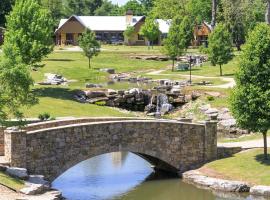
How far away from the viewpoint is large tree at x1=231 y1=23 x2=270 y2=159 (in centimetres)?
4000

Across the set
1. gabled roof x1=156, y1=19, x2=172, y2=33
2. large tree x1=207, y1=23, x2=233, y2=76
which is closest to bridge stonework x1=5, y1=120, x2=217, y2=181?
large tree x1=207, y1=23, x2=233, y2=76

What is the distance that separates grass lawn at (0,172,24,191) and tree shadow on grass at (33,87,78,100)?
28513 mm

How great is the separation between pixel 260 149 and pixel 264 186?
5.83 meters

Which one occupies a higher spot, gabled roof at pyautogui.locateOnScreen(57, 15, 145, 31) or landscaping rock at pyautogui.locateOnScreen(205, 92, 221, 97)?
gabled roof at pyautogui.locateOnScreen(57, 15, 145, 31)

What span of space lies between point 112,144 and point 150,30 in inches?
3184

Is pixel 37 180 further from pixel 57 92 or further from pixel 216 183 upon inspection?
pixel 57 92

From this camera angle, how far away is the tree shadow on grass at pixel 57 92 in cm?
6157

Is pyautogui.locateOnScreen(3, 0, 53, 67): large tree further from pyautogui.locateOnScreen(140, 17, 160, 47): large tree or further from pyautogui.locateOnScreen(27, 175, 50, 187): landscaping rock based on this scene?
pyautogui.locateOnScreen(140, 17, 160, 47): large tree

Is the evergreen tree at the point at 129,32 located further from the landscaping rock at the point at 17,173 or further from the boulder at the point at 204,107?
the landscaping rock at the point at 17,173

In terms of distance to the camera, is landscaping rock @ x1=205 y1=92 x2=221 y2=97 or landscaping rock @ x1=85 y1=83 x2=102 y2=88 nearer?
landscaping rock @ x1=205 y1=92 x2=221 y2=97

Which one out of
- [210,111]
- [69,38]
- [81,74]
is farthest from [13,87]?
[69,38]

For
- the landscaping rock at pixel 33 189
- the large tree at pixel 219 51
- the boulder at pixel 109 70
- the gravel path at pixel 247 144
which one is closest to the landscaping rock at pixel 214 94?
the large tree at pixel 219 51

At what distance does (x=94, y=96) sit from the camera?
65.9 metres

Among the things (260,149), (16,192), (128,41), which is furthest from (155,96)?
(128,41)
